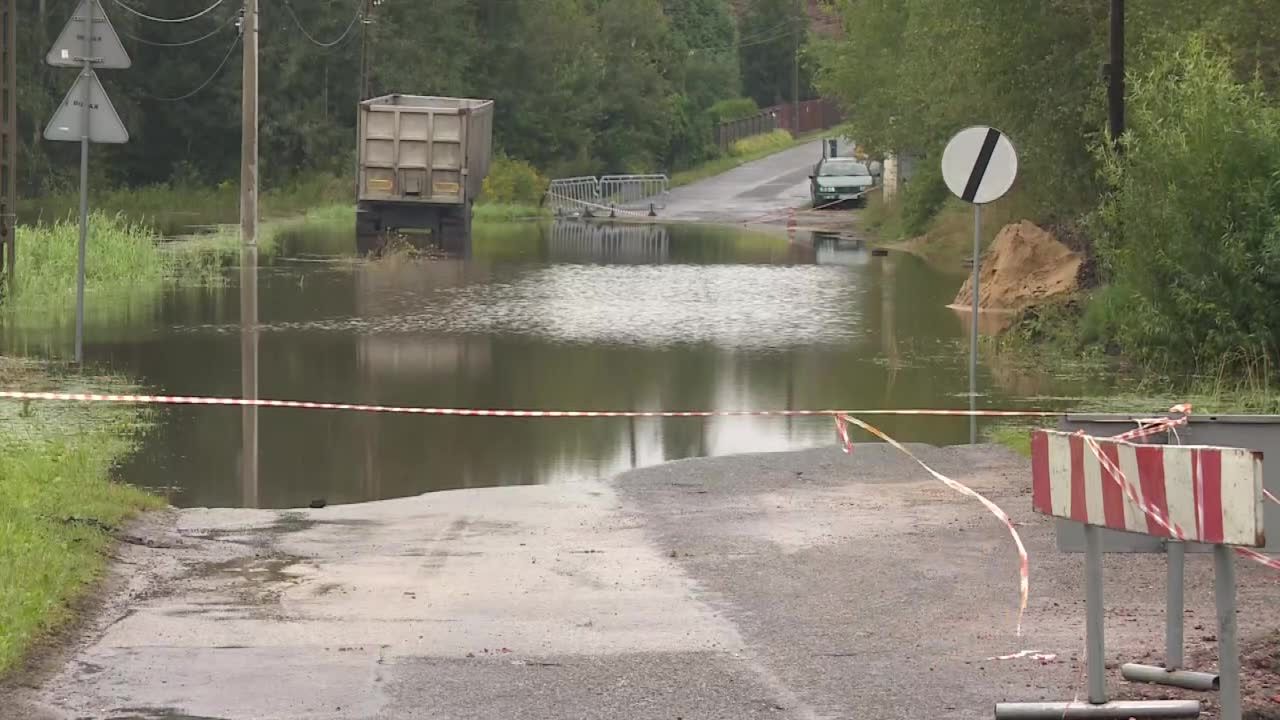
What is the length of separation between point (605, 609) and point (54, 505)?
3.31 m

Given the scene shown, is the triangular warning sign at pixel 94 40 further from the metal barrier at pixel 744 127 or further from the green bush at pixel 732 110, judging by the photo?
the green bush at pixel 732 110

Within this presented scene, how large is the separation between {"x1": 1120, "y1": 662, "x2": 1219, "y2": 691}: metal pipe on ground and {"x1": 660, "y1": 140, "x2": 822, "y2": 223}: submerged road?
46658 millimetres

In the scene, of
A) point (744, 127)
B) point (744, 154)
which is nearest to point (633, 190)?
point (744, 154)

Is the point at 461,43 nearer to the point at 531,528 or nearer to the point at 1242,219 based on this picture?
the point at 1242,219

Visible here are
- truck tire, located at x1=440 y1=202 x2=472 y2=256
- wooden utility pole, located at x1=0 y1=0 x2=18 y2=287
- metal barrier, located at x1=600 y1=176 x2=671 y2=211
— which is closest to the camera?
wooden utility pole, located at x1=0 y1=0 x2=18 y2=287

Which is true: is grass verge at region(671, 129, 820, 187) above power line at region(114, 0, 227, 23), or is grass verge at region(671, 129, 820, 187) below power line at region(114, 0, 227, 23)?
below

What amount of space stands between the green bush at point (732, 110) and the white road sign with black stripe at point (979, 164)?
70.6 m

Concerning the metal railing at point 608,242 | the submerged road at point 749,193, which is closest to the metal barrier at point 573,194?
the submerged road at point 749,193

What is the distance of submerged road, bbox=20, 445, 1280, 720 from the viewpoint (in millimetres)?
7125

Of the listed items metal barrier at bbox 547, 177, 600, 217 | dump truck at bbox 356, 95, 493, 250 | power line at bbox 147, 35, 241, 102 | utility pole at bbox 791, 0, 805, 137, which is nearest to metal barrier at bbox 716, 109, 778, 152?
utility pole at bbox 791, 0, 805, 137

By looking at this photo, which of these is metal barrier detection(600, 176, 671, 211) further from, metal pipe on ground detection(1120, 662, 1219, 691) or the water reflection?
metal pipe on ground detection(1120, 662, 1219, 691)

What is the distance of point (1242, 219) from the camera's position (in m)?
16.6

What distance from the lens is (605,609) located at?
8.72m

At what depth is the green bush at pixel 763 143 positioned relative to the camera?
86.9m
